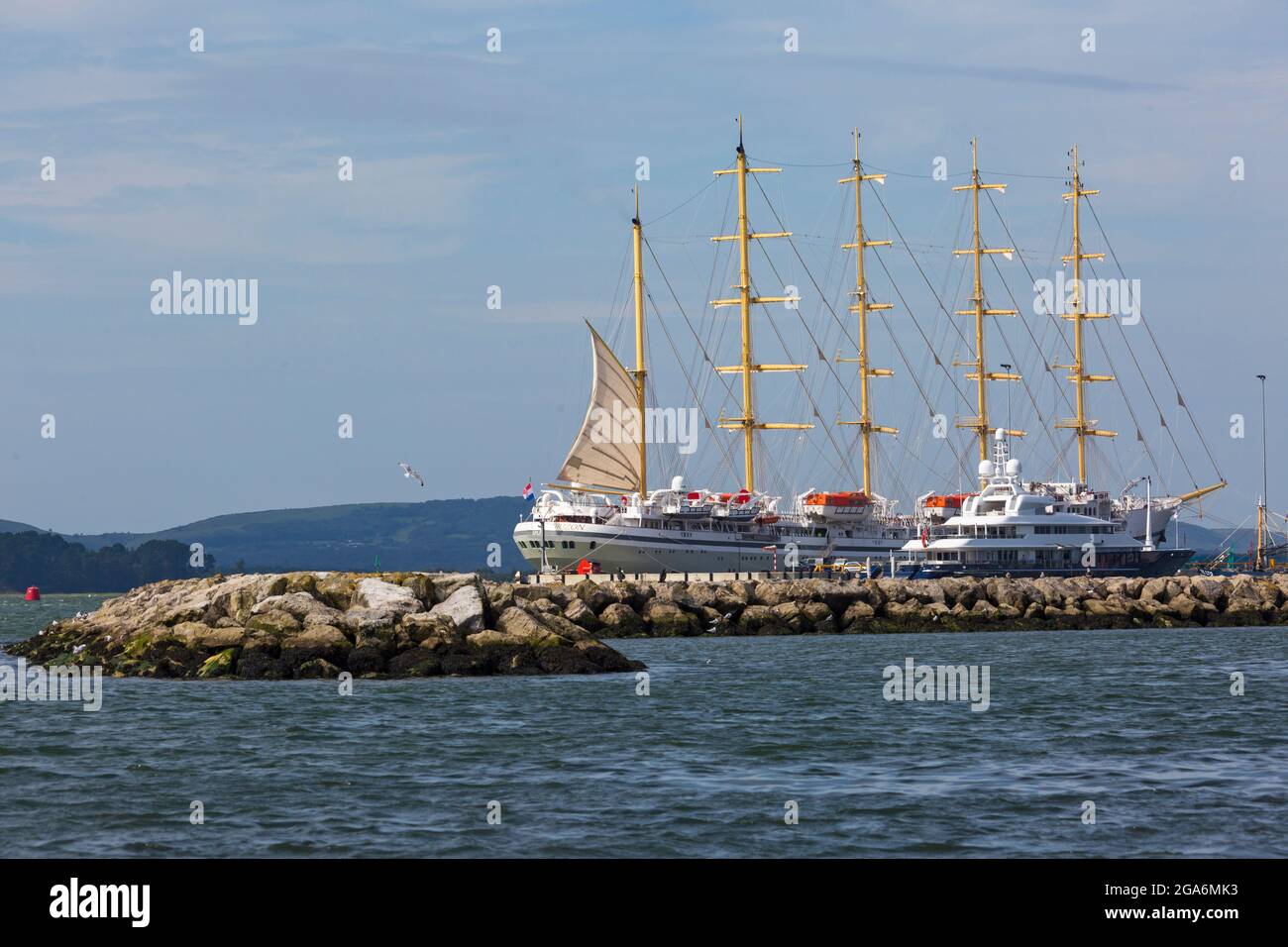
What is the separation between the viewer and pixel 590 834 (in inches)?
798

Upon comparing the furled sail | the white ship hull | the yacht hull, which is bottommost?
the yacht hull

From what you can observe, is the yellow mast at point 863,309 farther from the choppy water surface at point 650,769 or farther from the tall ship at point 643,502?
the choppy water surface at point 650,769

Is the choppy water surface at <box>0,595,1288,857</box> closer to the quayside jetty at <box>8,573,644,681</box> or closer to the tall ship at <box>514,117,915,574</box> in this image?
the quayside jetty at <box>8,573,644,681</box>

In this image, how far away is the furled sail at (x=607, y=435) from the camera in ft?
352

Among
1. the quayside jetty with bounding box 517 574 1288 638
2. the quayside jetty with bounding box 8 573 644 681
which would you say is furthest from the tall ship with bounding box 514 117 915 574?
the quayside jetty with bounding box 8 573 644 681

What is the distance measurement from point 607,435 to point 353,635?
67.5 metres

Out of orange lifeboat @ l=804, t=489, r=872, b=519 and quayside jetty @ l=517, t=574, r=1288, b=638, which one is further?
orange lifeboat @ l=804, t=489, r=872, b=519

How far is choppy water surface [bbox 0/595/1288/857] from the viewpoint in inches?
785

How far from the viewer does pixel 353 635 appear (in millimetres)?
42031

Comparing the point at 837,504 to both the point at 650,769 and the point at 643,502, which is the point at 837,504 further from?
the point at 650,769

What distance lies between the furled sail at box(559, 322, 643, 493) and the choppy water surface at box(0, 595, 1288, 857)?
65453 mm

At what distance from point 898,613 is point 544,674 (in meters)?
30.6

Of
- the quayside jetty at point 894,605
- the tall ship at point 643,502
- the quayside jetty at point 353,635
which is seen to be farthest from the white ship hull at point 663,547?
the quayside jetty at point 353,635
